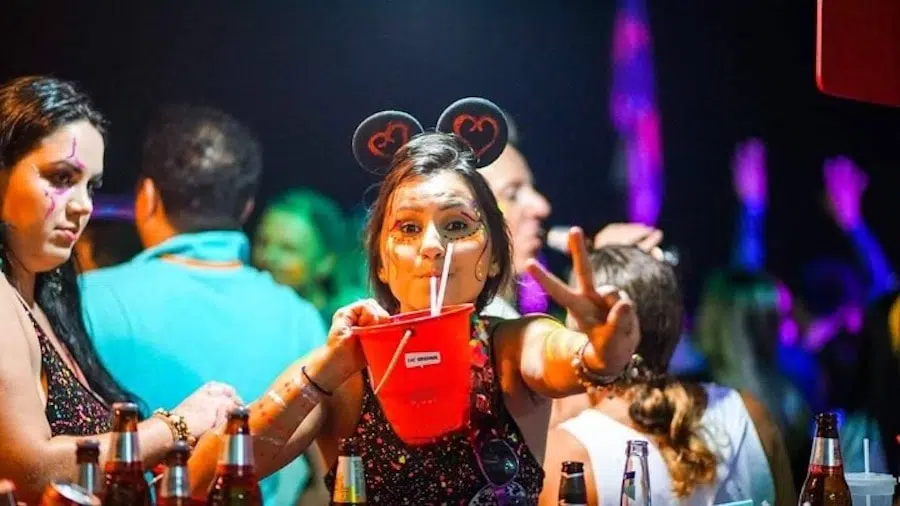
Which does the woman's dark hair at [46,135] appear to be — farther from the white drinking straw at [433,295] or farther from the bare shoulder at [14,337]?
the white drinking straw at [433,295]

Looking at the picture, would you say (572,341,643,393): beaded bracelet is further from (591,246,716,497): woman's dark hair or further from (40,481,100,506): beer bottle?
(591,246,716,497): woman's dark hair

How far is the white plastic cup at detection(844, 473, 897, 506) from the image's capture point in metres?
2.57

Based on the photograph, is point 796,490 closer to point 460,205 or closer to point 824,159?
point 824,159

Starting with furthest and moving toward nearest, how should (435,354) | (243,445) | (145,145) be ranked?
1. (145,145)
2. (435,354)
3. (243,445)

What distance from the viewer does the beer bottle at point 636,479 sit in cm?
205

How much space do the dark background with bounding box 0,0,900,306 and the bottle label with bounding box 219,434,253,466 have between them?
995 mm

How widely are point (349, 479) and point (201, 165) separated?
101 cm

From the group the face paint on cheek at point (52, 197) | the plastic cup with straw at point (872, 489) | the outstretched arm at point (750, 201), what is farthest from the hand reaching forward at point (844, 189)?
the face paint on cheek at point (52, 197)

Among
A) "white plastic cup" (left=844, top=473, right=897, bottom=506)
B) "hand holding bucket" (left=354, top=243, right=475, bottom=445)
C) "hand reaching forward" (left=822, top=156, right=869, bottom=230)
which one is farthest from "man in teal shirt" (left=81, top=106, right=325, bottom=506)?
"hand reaching forward" (left=822, top=156, right=869, bottom=230)

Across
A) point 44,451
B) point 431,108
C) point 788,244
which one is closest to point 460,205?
point 431,108

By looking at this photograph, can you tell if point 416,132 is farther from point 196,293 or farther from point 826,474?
point 826,474

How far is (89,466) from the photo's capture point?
5.49 ft

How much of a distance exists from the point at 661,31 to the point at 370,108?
78 centimetres

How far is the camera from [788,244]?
3098 millimetres
